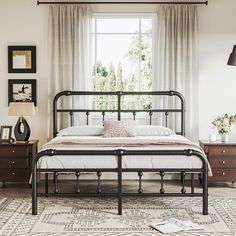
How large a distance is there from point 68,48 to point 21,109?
1.14 m

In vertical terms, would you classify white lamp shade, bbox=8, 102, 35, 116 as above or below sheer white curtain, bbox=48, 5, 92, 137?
below

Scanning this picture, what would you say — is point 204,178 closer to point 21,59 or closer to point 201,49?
point 201,49

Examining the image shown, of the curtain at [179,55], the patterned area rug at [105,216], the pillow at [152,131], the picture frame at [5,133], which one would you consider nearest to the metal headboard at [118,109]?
the curtain at [179,55]

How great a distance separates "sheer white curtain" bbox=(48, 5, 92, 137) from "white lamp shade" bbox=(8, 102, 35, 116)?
494 millimetres

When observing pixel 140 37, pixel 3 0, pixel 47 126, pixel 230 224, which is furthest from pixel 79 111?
pixel 230 224

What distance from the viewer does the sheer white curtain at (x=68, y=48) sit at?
7.67 metres

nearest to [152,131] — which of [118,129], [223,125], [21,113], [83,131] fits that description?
[118,129]

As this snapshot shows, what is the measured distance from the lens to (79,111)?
7672 mm

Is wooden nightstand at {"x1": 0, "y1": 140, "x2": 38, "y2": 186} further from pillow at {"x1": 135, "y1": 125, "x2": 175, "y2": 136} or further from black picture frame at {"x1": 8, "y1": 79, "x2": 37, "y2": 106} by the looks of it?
pillow at {"x1": 135, "y1": 125, "x2": 175, "y2": 136}

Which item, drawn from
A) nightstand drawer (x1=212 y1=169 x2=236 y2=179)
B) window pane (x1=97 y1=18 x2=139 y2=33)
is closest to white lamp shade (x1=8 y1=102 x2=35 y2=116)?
window pane (x1=97 y1=18 x2=139 y2=33)

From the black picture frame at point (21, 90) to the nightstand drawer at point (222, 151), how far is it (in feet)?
8.63

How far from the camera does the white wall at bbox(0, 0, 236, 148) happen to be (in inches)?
304

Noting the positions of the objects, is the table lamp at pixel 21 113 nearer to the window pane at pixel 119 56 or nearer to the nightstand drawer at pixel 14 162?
the nightstand drawer at pixel 14 162

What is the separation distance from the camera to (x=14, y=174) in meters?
7.16
